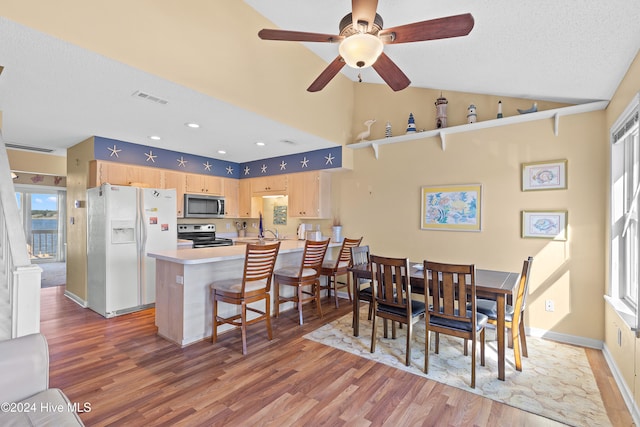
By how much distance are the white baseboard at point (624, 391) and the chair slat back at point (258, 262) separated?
289 centimetres

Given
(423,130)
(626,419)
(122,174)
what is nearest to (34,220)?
(122,174)

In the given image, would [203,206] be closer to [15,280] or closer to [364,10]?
[15,280]

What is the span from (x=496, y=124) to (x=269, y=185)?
3758 mm

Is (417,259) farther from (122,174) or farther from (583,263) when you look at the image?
(122,174)

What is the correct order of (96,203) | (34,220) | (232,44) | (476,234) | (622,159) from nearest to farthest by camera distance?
(622,159) < (232,44) < (476,234) < (96,203) < (34,220)

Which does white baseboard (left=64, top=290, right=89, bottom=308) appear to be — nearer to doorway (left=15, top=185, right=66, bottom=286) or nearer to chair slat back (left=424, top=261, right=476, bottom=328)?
doorway (left=15, top=185, right=66, bottom=286)

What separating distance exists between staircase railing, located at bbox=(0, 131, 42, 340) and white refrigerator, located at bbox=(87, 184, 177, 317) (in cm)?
193

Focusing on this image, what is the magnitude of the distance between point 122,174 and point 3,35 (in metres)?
2.82

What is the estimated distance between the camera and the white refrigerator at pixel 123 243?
3.93m

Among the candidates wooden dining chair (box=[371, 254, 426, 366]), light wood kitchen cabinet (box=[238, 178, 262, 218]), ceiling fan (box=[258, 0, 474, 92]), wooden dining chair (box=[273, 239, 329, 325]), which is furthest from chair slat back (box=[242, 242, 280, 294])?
light wood kitchen cabinet (box=[238, 178, 262, 218])

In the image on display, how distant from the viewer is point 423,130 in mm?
4270

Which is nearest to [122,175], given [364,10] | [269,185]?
[269,185]

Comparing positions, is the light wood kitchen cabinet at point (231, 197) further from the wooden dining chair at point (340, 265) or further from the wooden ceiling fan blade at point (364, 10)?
the wooden ceiling fan blade at point (364, 10)

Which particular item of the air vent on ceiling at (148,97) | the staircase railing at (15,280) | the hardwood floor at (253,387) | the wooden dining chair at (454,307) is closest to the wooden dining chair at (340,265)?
the hardwood floor at (253,387)
